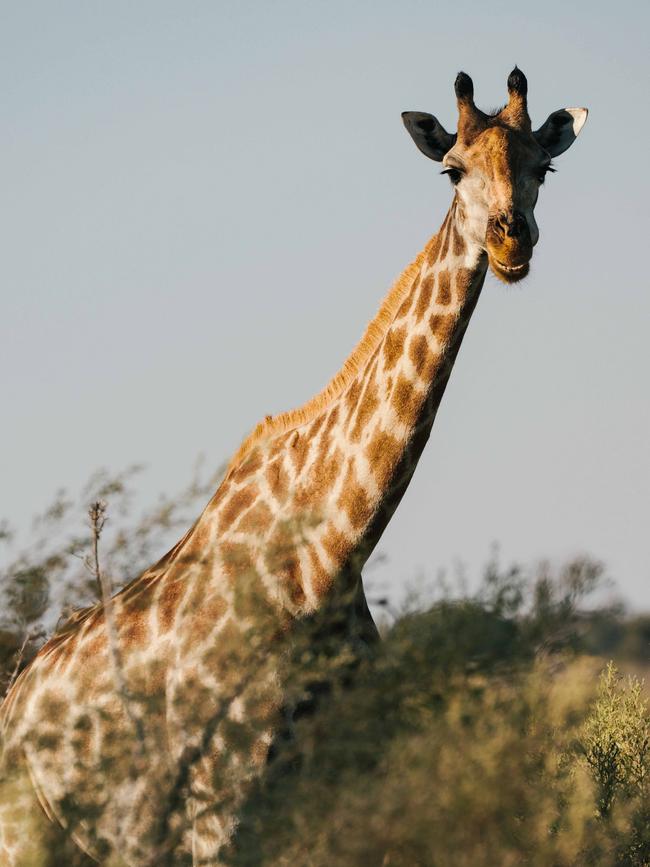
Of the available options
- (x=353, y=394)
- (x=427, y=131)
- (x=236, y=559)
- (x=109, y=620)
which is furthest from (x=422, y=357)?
(x=109, y=620)

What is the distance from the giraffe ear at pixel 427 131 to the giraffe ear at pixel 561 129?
539 millimetres

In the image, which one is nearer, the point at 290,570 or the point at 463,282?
the point at 290,570

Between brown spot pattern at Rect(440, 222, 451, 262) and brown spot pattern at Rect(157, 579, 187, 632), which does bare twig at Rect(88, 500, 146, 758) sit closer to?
brown spot pattern at Rect(157, 579, 187, 632)

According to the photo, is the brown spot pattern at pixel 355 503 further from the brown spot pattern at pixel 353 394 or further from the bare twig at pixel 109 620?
the bare twig at pixel 109 620

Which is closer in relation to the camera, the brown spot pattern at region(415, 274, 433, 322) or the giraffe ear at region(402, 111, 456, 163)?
the brown spot pattern at region(415, 274, 433, 322)

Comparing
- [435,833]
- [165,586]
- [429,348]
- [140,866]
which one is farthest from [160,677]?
[435,833]

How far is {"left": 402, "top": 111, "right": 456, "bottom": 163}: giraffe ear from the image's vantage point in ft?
22.2

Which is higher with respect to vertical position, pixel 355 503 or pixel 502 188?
pixel 502 188

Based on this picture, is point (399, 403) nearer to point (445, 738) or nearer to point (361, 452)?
point (361, 452)

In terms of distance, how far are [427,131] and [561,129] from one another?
0.77m

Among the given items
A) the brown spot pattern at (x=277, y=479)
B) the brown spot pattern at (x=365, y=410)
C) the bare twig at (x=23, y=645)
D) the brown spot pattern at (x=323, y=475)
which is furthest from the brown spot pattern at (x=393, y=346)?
the bare twig at (x=23, y=645)

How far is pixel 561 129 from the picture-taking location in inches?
279


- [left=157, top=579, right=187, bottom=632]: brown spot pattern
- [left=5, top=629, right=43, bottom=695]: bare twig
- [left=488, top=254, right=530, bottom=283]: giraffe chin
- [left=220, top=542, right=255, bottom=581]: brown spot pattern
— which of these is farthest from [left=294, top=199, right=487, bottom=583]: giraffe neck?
[left=5, top=629, right=43, bottom=695]: bare twig

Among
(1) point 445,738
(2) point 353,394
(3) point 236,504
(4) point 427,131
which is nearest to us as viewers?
(1) point 445,738
